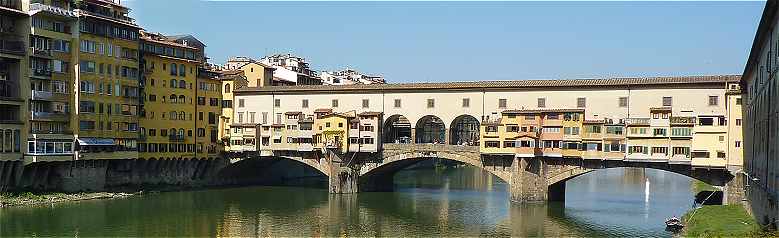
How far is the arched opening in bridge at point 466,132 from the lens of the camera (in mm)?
57719

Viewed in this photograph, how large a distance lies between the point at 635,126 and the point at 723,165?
5.79 metres

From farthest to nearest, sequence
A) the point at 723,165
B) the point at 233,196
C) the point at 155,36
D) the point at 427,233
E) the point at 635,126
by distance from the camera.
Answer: the point at 155,36 → the point at 233,196 → the point at 635,126 → the point at 723,165 → the point at 427,233

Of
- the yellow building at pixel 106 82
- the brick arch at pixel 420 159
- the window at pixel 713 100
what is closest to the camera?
the window at pixel 713 100

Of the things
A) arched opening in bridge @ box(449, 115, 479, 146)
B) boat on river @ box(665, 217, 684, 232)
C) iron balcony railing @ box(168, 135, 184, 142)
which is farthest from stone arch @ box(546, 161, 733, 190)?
iron balcony railing @ box(168, 135, 184, 142)

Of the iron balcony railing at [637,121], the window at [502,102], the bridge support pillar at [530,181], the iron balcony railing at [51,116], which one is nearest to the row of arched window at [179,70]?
the iron balcony railing at [51,116]

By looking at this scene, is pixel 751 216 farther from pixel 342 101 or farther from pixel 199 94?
pixel 199 94

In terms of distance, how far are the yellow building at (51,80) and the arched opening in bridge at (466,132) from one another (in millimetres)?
25753

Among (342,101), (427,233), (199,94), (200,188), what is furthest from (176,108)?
(427,233)

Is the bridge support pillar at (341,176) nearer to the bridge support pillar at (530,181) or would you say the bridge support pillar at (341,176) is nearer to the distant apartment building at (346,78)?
the bridge support pillar at (530,181)

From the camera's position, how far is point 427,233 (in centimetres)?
3766

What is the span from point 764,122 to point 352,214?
23617 mm

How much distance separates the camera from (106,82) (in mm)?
51594

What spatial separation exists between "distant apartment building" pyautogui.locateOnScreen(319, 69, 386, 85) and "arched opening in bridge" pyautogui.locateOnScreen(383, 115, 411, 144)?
38332mm

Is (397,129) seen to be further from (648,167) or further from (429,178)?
(648,167)
